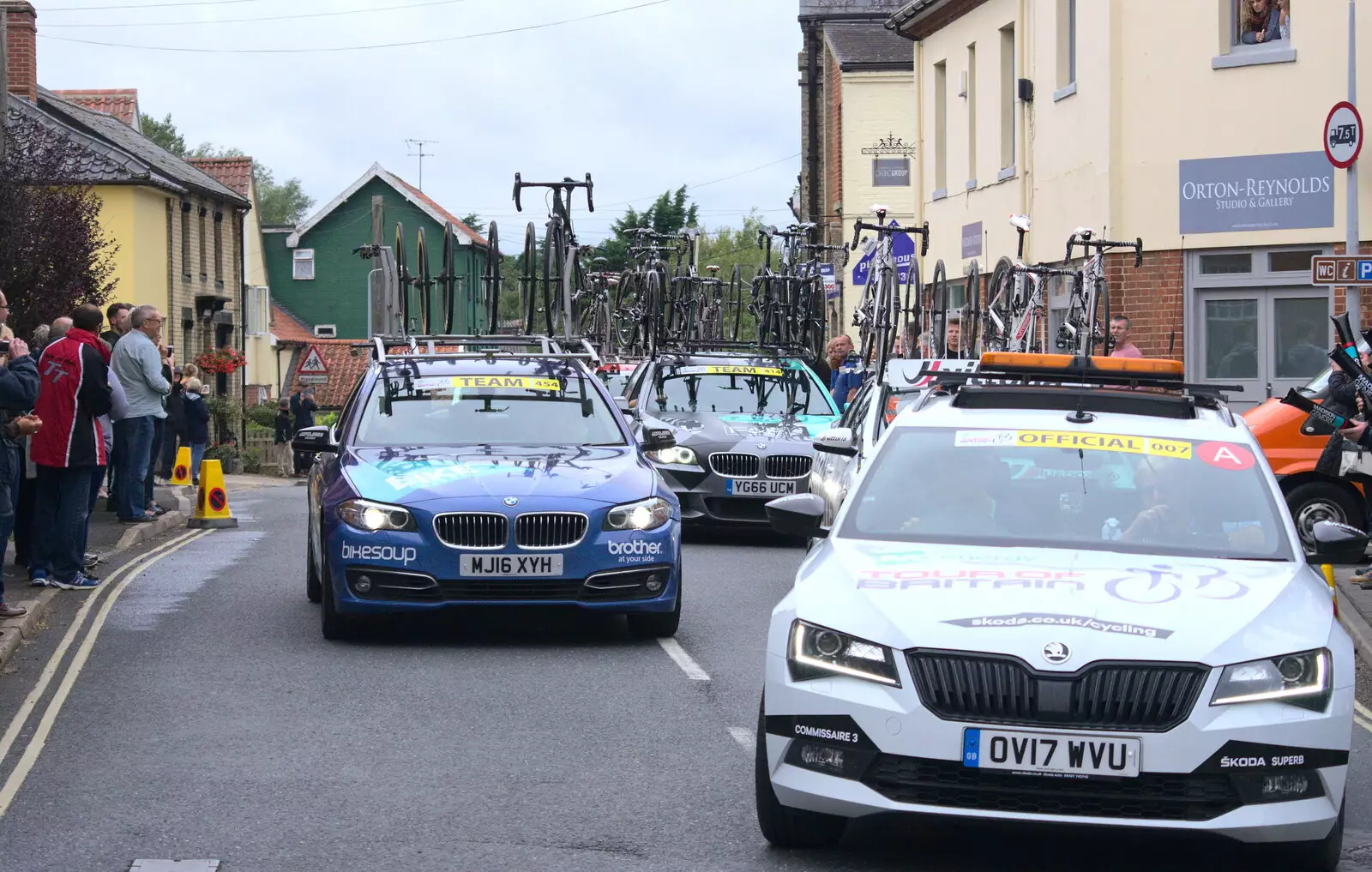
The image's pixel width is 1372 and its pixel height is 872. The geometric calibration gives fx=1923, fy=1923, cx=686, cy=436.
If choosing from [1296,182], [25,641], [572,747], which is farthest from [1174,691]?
[1296,182]

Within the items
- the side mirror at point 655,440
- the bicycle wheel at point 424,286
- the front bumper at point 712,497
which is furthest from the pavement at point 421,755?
the bicycle wheel at point 424,286

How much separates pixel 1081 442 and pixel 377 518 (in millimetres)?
4611

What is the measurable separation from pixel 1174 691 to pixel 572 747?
3.00 metres

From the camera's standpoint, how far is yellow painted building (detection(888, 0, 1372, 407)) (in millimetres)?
22359

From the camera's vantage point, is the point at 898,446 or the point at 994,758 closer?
the point at 994,758

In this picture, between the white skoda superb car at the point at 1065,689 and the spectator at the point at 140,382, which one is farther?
the spectator at the point at 140,382

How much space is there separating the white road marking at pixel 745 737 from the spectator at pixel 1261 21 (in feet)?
55.6

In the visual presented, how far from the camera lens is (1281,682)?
18.5 feet

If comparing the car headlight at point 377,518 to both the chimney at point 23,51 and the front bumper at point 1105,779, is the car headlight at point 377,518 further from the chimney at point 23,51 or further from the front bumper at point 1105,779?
the chimney at point 23,51

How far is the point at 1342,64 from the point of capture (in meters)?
22.1

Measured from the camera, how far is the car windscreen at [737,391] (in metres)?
18.7

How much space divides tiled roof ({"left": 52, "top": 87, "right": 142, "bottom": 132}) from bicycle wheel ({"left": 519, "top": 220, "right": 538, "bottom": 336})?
1638 inches

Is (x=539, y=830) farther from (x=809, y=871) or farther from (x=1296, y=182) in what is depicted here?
(x=1296, y=182)

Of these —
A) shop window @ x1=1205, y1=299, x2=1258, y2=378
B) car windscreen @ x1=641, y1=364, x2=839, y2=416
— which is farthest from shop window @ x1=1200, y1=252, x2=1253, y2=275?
car windscreen @ x1=641, y1=364, x2=839, y2=416
